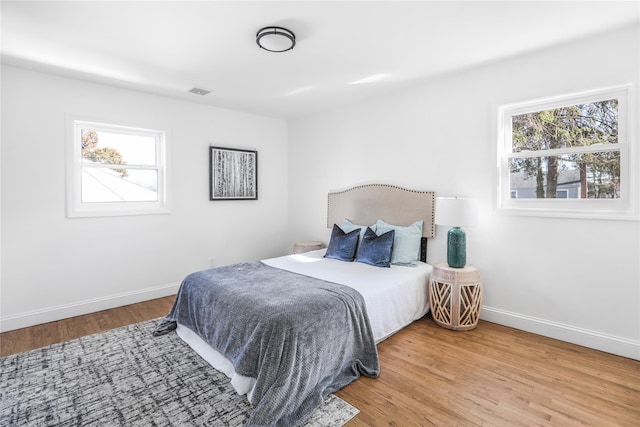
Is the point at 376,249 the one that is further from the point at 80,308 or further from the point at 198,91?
the point at 80,308

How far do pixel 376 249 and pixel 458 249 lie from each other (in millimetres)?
782

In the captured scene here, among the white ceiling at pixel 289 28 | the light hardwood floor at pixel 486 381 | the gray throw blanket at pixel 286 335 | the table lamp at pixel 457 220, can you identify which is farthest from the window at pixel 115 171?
the table lamp at pixel 457 220

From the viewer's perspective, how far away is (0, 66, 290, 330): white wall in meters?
3.05

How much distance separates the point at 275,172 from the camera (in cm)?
518

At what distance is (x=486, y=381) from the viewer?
2.13 meters

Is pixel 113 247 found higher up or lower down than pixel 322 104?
lower down

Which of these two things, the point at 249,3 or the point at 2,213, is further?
the point at 2,213

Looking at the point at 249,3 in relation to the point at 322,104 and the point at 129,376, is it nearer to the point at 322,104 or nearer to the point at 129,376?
the point at 322,104

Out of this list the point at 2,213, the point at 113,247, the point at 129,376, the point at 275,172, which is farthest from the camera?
the point at 275,172

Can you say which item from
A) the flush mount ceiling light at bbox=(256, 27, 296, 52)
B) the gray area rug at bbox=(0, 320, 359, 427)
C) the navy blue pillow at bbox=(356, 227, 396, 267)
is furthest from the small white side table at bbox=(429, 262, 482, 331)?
the flush mount ceiling light at bbox=(256, 27, 296, 52)

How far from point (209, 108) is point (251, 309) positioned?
127 inches

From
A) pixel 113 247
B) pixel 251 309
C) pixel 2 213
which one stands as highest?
pixel 2 213

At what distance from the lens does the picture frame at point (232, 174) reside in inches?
173

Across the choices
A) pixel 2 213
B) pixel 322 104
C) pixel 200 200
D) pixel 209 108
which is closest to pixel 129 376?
pixel 2 213
